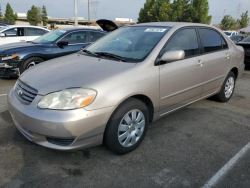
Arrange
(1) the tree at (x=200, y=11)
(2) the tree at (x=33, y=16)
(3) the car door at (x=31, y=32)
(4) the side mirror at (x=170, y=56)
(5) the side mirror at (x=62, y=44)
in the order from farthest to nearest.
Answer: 1. (2) the tree at (x=33, y=16)
2. (1) the tree at (x=200, y=11)
3. (3) the car door at (x=31, y=32)
4. (5) the side mirror at (x=62, y=44)
5. (4) the side mirror at (x=170, y=56)

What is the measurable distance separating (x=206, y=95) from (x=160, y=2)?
107ft

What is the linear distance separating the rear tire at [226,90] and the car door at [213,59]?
0.72ft

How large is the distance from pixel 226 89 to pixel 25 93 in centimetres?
377

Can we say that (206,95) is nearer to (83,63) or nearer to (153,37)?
(153,37)

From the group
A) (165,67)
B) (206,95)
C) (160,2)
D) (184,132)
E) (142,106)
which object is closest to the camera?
(142,106)

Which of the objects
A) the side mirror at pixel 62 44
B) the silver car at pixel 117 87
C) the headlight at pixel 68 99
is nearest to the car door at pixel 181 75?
the silver car at pixel 117 87

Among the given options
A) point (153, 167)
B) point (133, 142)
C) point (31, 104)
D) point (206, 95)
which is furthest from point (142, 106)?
point (206, 95)

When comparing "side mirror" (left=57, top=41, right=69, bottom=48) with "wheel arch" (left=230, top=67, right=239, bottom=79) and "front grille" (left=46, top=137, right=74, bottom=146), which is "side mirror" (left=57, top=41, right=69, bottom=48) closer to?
"wheel arch" (left=230, top=67, right=239, bottom=79)

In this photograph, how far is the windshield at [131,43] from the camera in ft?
11.6

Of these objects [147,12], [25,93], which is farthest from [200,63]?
[147,12]

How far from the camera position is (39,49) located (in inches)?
283

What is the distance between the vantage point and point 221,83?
4.93 m

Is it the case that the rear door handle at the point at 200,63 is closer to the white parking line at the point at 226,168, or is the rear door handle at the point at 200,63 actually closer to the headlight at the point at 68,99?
the white parking line at the point at 226,168

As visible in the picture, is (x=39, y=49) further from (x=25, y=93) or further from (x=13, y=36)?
(x=25, y=93)
